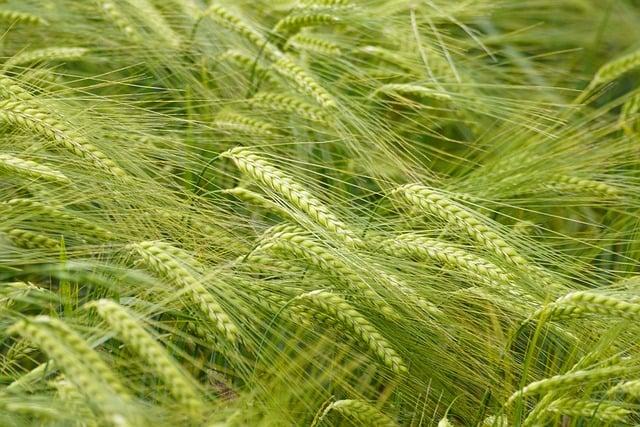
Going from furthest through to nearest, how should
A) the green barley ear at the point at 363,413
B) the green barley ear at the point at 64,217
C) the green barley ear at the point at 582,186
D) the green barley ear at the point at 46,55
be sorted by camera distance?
the green barley ear at the point at 46,55 < the green barley ear at the point at 582,186 < the green barley ear at the point at 64,217 < the green barley ear at the point at 363,413

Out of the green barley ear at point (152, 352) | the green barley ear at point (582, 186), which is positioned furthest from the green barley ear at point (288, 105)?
the green barley ear at point (152, 352)

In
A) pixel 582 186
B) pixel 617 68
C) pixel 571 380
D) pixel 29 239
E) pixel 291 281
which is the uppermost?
pixel 617 68

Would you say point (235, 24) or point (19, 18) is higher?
point (235, 24)

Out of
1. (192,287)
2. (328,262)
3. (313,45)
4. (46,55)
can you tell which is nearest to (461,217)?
(328,262)

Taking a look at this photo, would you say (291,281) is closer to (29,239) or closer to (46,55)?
(29,239)

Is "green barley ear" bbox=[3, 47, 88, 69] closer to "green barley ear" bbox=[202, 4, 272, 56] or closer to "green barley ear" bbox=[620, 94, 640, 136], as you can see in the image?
"green barley ear" bbox=[202, 4, 272, 56]

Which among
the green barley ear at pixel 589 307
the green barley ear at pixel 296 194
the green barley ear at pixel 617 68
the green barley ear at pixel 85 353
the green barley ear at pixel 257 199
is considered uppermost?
the green barley ear at pixel 617 68

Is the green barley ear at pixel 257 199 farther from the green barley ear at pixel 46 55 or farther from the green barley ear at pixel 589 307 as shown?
the green barley ear at pixel 46 55
